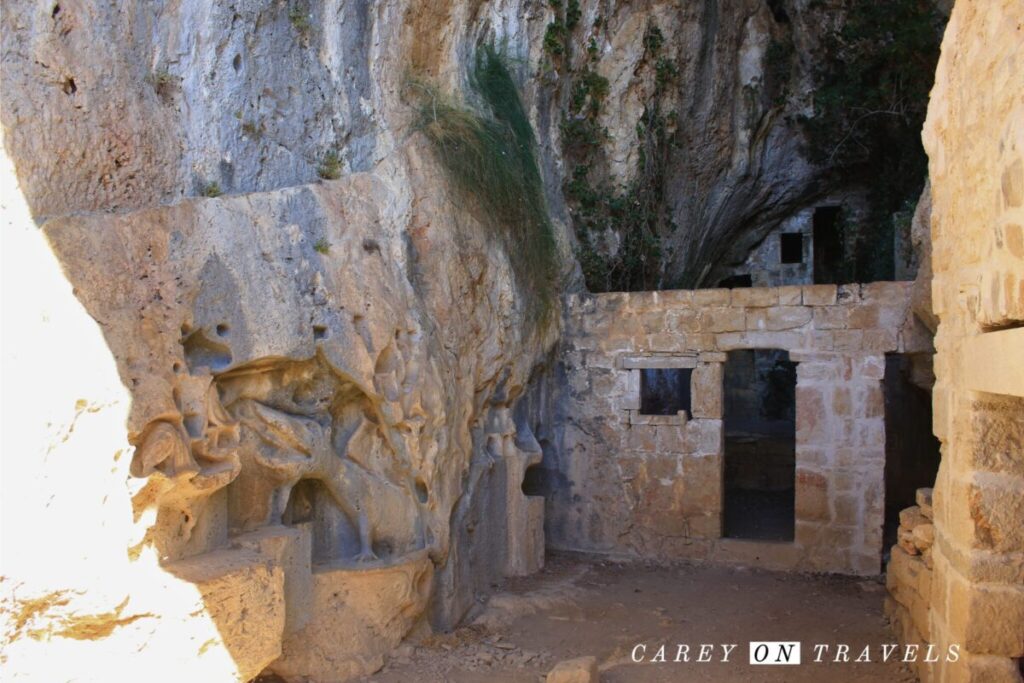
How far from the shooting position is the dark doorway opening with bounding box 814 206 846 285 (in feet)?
47.8

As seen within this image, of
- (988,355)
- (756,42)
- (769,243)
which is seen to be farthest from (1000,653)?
(769,243)

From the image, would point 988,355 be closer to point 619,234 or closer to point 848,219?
point 619,234

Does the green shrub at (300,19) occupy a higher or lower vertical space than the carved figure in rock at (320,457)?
higher

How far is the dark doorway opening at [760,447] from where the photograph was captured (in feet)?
29.8

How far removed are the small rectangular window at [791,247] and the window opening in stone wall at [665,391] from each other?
12.9 feet

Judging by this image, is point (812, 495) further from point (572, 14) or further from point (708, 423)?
point (572, 14)

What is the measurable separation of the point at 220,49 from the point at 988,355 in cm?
470

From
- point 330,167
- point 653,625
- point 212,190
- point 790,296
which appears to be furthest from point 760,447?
point 212,190

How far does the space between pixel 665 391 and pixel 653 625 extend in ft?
16.8

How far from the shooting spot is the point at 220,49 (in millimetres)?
5461

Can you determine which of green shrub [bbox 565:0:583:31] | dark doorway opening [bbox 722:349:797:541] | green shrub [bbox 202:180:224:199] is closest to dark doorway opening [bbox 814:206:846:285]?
dark doorway opening [bbox 722:349:797:541]

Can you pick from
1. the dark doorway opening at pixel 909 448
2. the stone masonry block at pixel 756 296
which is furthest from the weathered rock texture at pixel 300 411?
the dark doorway opening at pixel 909 448

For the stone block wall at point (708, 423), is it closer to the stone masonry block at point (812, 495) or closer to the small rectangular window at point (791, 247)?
the stone masonry block at point (812, 495)

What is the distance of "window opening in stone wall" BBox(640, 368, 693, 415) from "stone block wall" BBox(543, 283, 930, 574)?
1.85 m
